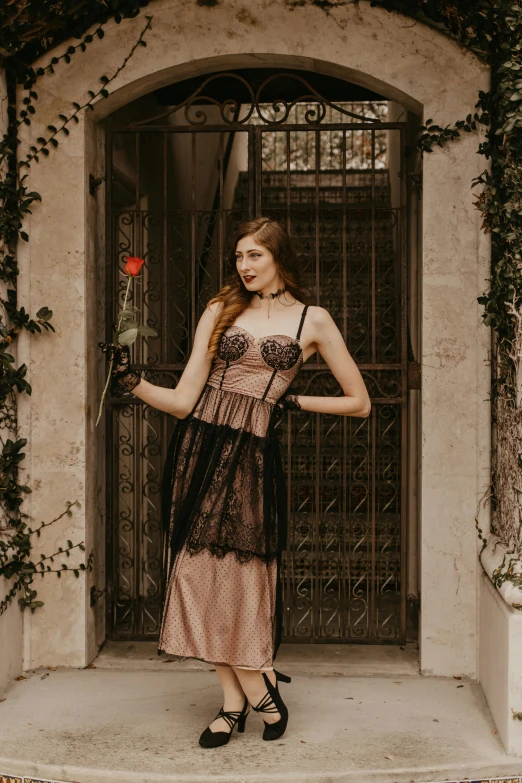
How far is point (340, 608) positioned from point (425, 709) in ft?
3.51

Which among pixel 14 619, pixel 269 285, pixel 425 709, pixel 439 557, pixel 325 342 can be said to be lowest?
pixel 425 709

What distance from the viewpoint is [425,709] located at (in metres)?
4.21

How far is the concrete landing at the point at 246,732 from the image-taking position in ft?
11.5

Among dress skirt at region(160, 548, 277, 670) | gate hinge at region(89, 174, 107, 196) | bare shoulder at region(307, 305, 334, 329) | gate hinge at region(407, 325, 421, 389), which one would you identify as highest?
gate hinge at region(89, 174, 107, 196)

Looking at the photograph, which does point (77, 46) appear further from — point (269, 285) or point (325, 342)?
point (325, 342)

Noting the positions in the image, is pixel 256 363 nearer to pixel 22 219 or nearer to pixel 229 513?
pixel 229 513

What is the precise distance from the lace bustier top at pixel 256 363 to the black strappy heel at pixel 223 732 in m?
1.39

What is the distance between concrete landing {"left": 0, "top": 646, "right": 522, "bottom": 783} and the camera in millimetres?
3518

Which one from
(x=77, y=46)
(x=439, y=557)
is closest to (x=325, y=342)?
(x=439, y=557)

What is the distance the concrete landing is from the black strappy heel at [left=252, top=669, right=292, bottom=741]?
45 millimetres

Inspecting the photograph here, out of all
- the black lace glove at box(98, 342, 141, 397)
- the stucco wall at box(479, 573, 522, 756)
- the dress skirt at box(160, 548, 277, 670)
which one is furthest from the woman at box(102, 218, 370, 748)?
the stucco wall at box(479, 573, 522, 756)

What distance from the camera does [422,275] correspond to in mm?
4750

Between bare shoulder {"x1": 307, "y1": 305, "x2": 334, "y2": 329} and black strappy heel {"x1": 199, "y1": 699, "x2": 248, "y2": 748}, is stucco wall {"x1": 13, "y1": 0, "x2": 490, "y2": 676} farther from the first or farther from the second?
black strappy heel {"x1": 199, "y1": 699, "x2": 248, "y2": 748}
